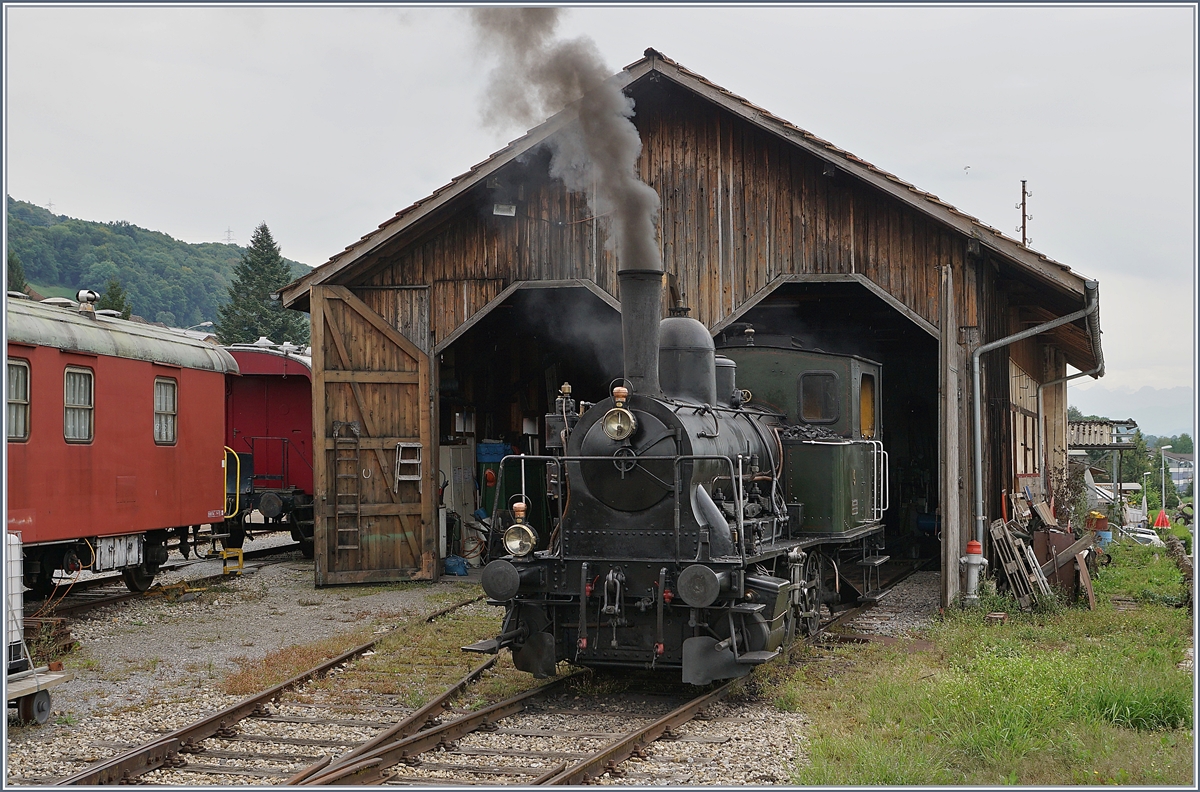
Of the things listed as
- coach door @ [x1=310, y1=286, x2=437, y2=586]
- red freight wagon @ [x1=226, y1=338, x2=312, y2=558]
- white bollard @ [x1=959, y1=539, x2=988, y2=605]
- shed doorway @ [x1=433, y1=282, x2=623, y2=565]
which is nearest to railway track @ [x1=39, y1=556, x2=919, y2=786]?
white bollard @ [x1=959, y1=539, x2=988, y2=605]

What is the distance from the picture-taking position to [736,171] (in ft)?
43.1

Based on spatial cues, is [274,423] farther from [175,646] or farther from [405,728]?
[405,728]

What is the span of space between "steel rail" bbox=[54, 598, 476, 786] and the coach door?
→ 20.8 ft

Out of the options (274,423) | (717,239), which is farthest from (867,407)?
(274,423)

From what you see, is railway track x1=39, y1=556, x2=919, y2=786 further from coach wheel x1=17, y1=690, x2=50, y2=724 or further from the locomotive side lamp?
the locomotive side lamp

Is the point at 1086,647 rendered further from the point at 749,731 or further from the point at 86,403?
the point at 86,403

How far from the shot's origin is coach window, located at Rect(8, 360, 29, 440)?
10.3 metres

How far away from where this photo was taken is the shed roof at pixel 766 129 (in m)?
11.5

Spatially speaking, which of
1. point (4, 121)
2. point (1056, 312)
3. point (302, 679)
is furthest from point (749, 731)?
point (1056, 312)

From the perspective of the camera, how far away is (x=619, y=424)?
24.6ft

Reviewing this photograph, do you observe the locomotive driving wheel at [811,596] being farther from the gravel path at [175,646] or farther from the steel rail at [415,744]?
the gravel path at [175,646]

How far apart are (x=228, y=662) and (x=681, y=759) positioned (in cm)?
478

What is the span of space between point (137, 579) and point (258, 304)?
172ft

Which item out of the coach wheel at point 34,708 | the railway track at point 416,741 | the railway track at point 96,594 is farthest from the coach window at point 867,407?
the railway track at point 96,594
